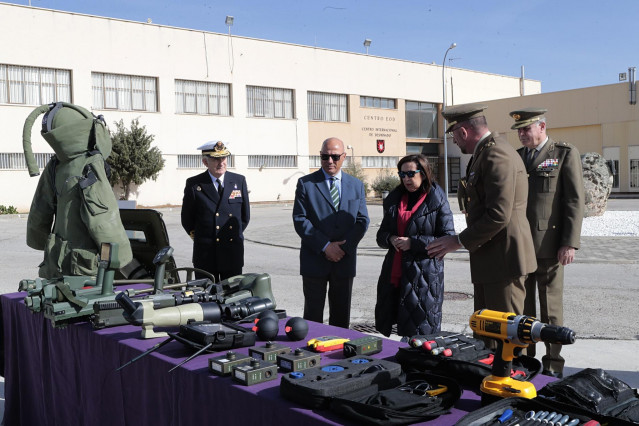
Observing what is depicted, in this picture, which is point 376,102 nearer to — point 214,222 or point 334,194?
point 214,222

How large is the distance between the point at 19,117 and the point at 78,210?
Answer: 30.3 m

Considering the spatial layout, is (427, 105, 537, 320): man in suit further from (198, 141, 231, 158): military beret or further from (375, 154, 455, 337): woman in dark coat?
(198, 141, 231, 158): military beret

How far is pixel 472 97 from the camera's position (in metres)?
53.8

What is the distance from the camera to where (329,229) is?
4.96m

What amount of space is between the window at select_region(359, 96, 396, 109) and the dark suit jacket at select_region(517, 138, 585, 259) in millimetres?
40963

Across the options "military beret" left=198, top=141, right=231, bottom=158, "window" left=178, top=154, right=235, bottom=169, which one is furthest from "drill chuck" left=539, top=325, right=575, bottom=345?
"window" left=178, top=154, right=235, bottom=169

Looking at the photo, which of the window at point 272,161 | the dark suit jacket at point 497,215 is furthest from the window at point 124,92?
the dark suit jacket at point 497,215

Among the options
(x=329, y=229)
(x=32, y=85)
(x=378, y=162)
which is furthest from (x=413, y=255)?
(x=378, y=162)

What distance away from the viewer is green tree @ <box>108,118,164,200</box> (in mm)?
33031

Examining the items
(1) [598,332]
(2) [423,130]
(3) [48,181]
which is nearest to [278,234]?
(1) [598,332]

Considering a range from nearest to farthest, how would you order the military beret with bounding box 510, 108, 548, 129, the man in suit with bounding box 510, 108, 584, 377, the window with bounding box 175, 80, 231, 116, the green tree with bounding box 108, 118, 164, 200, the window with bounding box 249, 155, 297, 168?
the man in suit with bounding box 510, 108, 584, 377 → the military beret with bounding box 510, 108, 548, 129 → the green tree with bounding box 108, 118, 164, 200 → the window with bounding box 175, 80, 231, 116 → the window with bounding box 249, 155, 297, 168

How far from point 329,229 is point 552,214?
1683 mm

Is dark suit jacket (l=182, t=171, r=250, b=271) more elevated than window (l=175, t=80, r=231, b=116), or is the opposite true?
window (l=175, t=80, r=231, b=116)

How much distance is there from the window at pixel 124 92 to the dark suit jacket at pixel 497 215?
32445 millimetres
